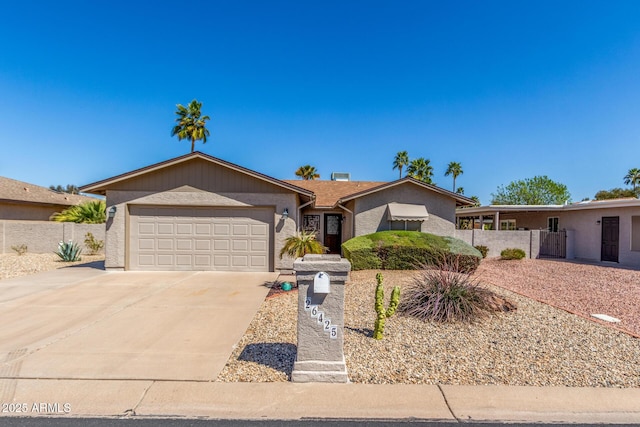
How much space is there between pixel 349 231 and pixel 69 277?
1170cm

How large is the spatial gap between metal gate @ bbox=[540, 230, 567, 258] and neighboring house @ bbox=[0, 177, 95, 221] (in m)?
31.4

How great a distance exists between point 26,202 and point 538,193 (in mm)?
48000

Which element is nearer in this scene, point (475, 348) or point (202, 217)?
point (475, 348)

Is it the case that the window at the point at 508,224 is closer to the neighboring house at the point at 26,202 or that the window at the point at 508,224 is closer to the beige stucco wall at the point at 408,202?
the beige stucco wall at the point at 408,202

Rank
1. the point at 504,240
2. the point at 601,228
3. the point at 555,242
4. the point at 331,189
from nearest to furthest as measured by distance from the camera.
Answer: the point at 601,228 → the point at 504,240 → the point at 555,242 → the point at 331,189

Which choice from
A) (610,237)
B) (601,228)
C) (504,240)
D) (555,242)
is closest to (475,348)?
(504,240)

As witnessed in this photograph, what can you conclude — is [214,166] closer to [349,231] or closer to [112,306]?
[112,306]

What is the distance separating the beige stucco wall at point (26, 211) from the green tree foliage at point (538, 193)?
45507 mm

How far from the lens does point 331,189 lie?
22.1 meters

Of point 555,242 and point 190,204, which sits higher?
point 190,204

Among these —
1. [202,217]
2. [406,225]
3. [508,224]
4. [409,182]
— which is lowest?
[508,224]

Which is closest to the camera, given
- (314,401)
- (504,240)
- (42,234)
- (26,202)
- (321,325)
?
(314,401)

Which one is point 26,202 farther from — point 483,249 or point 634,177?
point 634,177

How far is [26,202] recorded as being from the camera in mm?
21562
